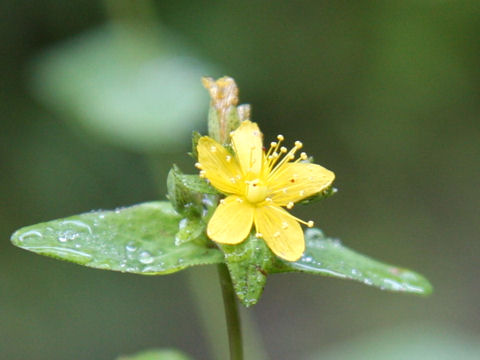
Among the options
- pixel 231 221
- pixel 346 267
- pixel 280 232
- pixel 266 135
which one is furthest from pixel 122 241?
pixel 266 135

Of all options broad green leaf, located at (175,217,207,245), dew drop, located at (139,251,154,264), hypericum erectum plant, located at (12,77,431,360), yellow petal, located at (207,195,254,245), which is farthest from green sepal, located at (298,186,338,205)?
dew drop, located at (139,251,154,264)

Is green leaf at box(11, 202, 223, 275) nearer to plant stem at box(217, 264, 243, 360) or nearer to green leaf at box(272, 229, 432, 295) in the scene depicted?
plant stem at box(217, 264, 243, 360)

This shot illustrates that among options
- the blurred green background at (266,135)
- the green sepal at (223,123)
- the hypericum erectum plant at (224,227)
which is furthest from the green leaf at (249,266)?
the blurred green background at (266,135)

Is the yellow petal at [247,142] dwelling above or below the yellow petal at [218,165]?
above

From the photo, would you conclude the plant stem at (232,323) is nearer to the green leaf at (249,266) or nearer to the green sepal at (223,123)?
the green leaf at (249,266)

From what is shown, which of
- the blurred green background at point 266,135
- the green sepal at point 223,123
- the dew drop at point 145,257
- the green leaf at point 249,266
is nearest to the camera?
the green leaf at point 249,266

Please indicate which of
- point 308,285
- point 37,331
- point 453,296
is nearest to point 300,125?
point 308,285

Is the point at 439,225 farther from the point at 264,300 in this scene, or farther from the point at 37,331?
the point at 37,331
